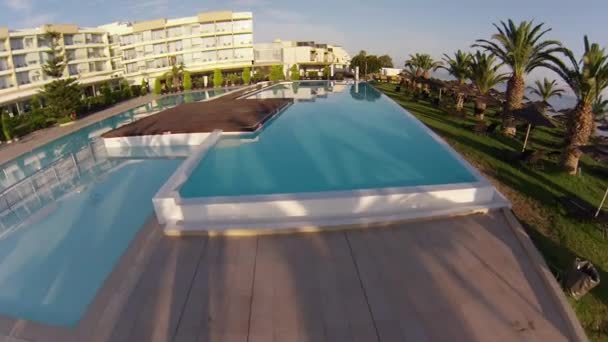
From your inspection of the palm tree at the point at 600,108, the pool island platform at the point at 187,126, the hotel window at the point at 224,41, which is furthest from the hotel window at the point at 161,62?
the palm tree at the point at 600,108

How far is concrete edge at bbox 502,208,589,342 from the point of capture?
176 inches

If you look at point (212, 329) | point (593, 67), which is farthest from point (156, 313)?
point (593, 67)

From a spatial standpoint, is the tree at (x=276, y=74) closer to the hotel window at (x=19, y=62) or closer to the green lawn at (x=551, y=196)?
the hotel window at (x=19, y=62)

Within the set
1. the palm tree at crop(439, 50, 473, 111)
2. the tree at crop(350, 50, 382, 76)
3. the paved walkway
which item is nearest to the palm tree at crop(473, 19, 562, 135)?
the palm tree at crop(439, 50, 473, 111)

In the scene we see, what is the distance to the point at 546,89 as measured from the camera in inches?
772

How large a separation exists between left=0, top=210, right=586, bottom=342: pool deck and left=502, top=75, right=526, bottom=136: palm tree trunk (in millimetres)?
10669

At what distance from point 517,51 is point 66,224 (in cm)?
1890

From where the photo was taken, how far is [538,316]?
4.67m

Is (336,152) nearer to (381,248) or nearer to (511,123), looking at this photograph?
(381,248)

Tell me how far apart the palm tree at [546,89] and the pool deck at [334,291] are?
18143mm

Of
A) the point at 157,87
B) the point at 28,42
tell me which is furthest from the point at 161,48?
the point at 28,42

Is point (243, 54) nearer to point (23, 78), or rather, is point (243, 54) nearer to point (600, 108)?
point (23, 78)

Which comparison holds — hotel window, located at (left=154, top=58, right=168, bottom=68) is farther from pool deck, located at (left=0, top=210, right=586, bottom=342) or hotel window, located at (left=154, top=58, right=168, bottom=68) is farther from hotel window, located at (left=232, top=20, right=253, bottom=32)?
pool deck, located at (left=0, top=210, right=586, bottom=342)

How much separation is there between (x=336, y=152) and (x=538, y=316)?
8719 millimetres
